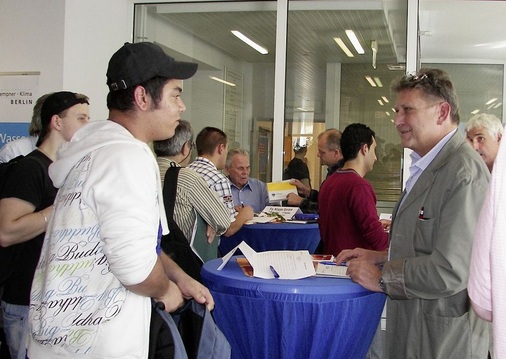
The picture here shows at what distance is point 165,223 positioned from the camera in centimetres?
176

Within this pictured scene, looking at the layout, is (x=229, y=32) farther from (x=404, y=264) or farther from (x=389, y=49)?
(x=404, y=264)

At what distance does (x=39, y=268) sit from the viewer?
5.49 ft

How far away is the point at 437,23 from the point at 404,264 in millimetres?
5952

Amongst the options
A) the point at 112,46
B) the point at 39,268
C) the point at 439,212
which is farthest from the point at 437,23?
the point at 39,268

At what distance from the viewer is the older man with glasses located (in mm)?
2086

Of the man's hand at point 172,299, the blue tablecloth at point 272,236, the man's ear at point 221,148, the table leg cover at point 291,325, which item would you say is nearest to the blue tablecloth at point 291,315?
the table leg cover at point 291,325

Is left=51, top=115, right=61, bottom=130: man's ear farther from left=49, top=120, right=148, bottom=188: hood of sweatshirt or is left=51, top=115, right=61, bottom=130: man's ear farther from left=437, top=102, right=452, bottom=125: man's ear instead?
left=437, top=102, right=452, bottom=125: man's ear

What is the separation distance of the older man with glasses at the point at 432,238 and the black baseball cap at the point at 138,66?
1093 mm

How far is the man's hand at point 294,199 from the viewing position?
5500 millimetres

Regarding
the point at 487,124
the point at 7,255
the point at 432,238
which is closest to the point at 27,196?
the point at 7,255

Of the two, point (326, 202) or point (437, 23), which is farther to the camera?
point (437, 23)

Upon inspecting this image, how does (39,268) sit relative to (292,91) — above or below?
below

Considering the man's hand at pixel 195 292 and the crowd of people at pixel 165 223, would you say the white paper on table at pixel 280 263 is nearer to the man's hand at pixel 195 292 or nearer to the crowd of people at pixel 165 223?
the crowd of people at pixel 165 223

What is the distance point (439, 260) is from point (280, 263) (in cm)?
66
